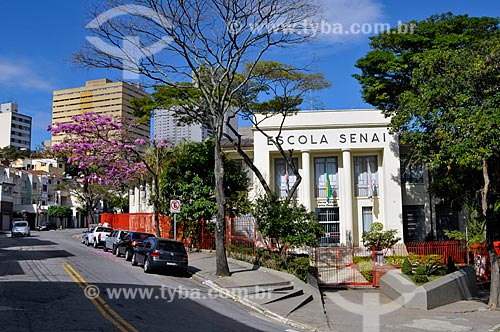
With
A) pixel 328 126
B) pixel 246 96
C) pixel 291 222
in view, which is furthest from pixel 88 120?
pixel 291 222

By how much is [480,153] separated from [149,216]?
85.1ft

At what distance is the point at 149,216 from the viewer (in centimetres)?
3547

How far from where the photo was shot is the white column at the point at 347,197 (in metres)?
32.5

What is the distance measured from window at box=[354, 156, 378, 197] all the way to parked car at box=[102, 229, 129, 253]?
16.0 m

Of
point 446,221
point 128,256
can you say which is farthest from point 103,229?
point 446,221

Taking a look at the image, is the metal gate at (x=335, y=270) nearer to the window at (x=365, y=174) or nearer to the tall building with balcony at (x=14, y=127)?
the window at (x=365, y=174)

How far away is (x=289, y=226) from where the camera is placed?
20.1 m

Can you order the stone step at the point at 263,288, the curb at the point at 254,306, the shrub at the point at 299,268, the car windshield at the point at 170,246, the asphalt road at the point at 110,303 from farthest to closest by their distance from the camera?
the car windshield at the point at 170,246, the shrub at the point at 299,268, the stone step at the point at 263,288, the curb at the point at 254,306, the asphalt road at the point at 110,303

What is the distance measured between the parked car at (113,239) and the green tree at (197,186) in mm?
2664

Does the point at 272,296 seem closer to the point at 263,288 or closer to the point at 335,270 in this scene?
the point at 263,288

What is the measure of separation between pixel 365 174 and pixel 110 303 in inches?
981

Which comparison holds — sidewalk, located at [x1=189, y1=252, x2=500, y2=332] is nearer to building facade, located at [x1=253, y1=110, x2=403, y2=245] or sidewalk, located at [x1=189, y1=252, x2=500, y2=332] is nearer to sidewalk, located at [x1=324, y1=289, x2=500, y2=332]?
sidewalk, located at [x1=324, y1=289, x2=500, y2=332]

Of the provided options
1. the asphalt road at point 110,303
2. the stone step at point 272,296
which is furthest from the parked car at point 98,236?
the stone step at point 272,296

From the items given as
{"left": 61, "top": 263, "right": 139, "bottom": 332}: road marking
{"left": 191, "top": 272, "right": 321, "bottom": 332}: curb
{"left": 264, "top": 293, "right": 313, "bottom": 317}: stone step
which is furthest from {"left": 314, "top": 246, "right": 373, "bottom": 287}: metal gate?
{"left": 61, "top": 263, "right": 139, "bottom": 332}: road marking
